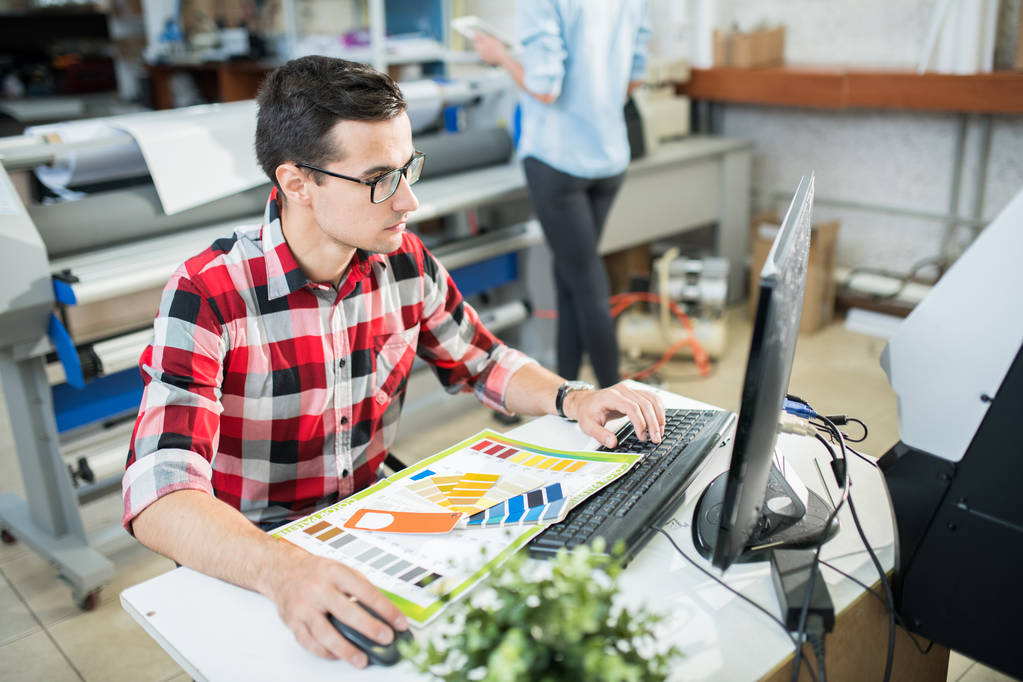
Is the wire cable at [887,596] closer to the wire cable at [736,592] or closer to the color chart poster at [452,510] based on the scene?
the wire cable at [736,592]

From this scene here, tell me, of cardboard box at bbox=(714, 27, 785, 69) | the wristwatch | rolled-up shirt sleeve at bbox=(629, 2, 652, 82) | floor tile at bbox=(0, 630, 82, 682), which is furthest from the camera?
cardboard box at bbox=(714, 27, 785, 69)

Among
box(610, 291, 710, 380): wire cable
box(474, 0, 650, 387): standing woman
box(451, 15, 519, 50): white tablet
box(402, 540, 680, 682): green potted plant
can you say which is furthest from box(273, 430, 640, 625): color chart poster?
box(610, 291, 710, 380): wire cable

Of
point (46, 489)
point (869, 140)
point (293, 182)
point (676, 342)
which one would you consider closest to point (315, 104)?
point (293, 182)

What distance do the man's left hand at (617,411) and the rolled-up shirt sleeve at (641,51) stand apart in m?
1.58

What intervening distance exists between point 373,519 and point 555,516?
200 mm

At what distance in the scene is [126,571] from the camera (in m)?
1.97

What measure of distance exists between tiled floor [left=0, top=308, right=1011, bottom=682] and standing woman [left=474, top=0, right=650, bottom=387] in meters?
0.51

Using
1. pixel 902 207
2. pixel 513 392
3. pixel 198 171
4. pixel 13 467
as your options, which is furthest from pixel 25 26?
pixel 513 392

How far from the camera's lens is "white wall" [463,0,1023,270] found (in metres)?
3.06

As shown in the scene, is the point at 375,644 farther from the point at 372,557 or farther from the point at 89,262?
the point at 89,262

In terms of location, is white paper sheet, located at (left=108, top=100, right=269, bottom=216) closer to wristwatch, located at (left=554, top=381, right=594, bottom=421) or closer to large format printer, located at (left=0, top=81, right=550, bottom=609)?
large format printer, located at (left=0, top=81, right=550, bottom=609)

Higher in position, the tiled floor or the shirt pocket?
the shirt pocket

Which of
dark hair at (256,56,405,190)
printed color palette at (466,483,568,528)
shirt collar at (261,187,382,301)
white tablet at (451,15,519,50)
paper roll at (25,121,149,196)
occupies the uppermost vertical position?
white tablet at (451,15,519,50)

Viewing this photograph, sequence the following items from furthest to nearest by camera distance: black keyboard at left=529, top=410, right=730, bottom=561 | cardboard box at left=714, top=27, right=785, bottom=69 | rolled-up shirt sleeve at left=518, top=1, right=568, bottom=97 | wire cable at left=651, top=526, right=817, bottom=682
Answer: cardboard box at left=714, top=27, right=785, bottom=69
rolled-up shirt sleeve at left=518, top=1, right=568, bottom=97
black keyboard at left=529, top=410, right=730, bottom=561
wire cable at left=651, top=526, right=817, bottom=682
